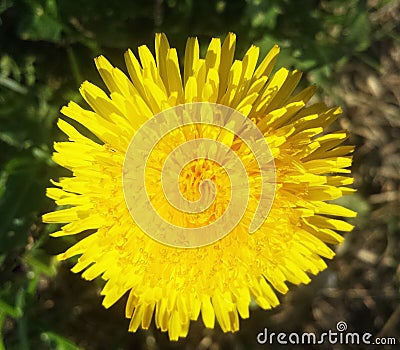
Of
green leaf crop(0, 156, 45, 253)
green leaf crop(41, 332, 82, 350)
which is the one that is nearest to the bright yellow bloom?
green leaf crop(0, 156, 45, 253)

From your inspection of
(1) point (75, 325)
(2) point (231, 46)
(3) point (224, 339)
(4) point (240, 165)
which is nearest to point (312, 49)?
(2) point (231, 46)

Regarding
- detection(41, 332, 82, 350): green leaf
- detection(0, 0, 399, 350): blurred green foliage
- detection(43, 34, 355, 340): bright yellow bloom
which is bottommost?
detection(41, 332, 82, 350): green leaf

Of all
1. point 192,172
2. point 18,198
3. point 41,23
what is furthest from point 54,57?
point 192,172

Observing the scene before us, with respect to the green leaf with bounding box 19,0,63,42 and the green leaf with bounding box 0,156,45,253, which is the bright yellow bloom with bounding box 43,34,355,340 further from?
the green leaf with bounding box 19,0,63,42

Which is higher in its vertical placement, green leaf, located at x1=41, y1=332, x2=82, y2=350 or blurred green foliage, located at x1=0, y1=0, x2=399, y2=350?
blurred green foliage, located at x1=0, y1=0, x2=399, y2=350

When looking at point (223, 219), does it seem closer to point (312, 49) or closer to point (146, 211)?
point (146, 211)
